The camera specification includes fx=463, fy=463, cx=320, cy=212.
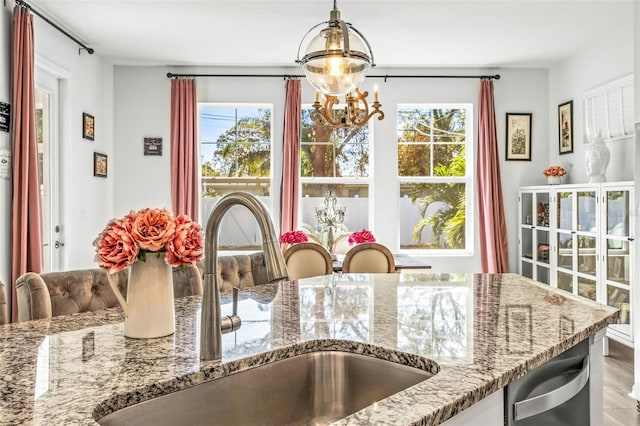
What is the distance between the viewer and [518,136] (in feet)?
17.7

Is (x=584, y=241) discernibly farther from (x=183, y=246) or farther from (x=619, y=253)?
(x=183, y=246)

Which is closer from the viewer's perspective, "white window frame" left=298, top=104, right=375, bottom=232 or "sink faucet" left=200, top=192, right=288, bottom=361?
"sink faucet" left=200, top=192, right=288, bottom=361

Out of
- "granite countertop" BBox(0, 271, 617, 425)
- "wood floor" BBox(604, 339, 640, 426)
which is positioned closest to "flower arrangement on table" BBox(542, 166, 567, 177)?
"wood floor" BBox(604, 339, 640, 426)

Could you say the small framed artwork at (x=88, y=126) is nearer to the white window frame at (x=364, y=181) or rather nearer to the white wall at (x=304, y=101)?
the white wall at (x=304, y=101)

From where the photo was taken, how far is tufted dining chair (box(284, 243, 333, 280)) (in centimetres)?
343

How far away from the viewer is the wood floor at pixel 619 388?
2.61 meters

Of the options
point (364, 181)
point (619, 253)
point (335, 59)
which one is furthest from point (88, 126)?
point (619, 253)

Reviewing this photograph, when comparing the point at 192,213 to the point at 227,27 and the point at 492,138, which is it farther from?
the point at 492,138

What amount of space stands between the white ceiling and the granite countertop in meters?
2.79

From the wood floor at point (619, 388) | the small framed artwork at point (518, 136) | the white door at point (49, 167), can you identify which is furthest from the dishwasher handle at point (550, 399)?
the small framed artwork at point (518, 136)

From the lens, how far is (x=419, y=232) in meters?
5.50

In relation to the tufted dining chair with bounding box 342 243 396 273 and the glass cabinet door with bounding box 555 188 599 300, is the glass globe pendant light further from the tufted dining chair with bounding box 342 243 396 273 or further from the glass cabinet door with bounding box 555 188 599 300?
the glass cabinet door with bounding box 555 188 599 300

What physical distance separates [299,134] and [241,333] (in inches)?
164

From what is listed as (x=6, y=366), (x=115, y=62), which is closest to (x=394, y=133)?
(x=115, y=62)
